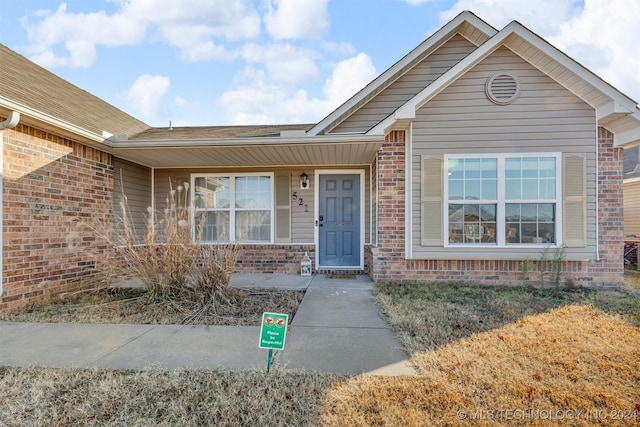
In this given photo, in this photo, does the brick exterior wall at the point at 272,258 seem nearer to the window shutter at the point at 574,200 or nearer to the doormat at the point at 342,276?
the doormat at the point at 342,276

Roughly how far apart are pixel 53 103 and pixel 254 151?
337cm

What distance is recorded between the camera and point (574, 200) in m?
5.20

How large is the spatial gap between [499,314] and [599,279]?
118 inches

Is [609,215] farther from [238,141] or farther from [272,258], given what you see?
[238,141]

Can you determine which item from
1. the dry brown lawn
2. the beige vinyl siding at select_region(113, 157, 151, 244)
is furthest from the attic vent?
the beige vinyl siding at select_region(113, 157, 151, 244)

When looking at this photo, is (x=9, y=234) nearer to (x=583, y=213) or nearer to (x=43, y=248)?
(x=43, y=248)

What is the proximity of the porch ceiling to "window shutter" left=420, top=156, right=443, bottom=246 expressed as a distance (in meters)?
0.98

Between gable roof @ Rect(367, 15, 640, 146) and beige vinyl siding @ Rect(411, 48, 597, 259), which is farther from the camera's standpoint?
beige vinyl siding @ Rect(411, 48, 597, 259)

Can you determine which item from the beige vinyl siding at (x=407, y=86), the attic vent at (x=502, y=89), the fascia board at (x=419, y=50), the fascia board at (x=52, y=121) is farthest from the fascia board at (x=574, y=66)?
the fascia board at (x=52, y=121)

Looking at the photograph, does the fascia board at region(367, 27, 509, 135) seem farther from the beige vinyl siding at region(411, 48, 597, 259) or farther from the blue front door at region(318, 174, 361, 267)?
the blue front door at region(318, 174, 361, 267)

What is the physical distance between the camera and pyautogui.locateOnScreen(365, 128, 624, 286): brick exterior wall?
17.2 feet

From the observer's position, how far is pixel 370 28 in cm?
897

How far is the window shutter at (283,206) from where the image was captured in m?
6.91

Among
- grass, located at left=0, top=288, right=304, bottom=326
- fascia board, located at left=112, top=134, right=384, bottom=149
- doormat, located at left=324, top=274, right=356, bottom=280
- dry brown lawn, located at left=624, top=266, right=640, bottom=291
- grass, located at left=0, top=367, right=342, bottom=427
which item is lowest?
dry brown lawn, located at left=624, top=266, right=640, bottom=291
